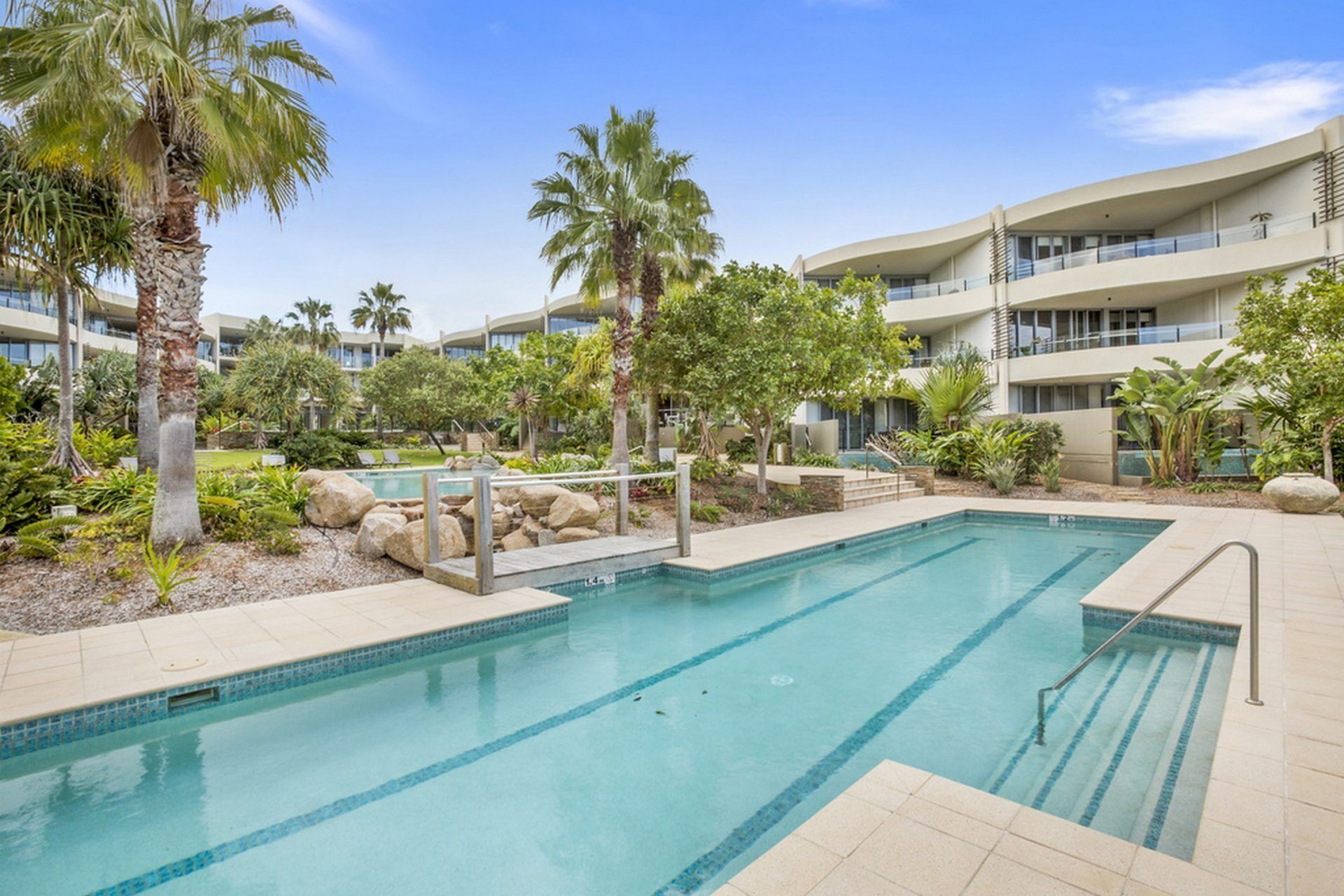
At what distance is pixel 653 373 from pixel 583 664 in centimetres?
822

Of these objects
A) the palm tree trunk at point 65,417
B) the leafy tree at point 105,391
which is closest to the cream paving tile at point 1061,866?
the palm tree trunk at point 65,417

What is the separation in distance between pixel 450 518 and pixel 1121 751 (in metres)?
7.06

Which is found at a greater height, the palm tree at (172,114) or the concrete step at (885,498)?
the palm tree at (172,114)

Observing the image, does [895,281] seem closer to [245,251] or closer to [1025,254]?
[1025,254]

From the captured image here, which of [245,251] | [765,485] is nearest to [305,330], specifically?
[245,251]

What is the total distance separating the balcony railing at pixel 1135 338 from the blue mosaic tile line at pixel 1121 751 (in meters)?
18.7

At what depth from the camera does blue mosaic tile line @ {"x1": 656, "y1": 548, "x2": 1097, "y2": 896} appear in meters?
2.95

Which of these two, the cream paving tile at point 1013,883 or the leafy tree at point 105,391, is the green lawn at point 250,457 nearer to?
the leafy tree at point 105,391

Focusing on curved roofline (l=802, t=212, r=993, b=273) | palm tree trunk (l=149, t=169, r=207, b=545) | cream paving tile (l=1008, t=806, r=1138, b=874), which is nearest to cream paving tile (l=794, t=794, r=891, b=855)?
cream paving tile (l=1008, t=806, r=1138, b=874)

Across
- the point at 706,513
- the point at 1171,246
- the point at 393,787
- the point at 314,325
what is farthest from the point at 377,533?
the point at 314,325

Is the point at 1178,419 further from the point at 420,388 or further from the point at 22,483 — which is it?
the point at 420,388

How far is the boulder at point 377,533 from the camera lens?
8.01m

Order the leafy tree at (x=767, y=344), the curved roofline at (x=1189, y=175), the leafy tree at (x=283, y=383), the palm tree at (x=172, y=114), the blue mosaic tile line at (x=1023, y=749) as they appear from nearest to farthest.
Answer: the blue mosaic tile line at (x=1023, y=749), the palm tree at (x=172, y=114), the leafy tree at (x=767, y=344), the curved roofline at (x=1189, y=175), the leafy tree at (x=283, y=383)

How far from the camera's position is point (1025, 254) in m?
23.5
